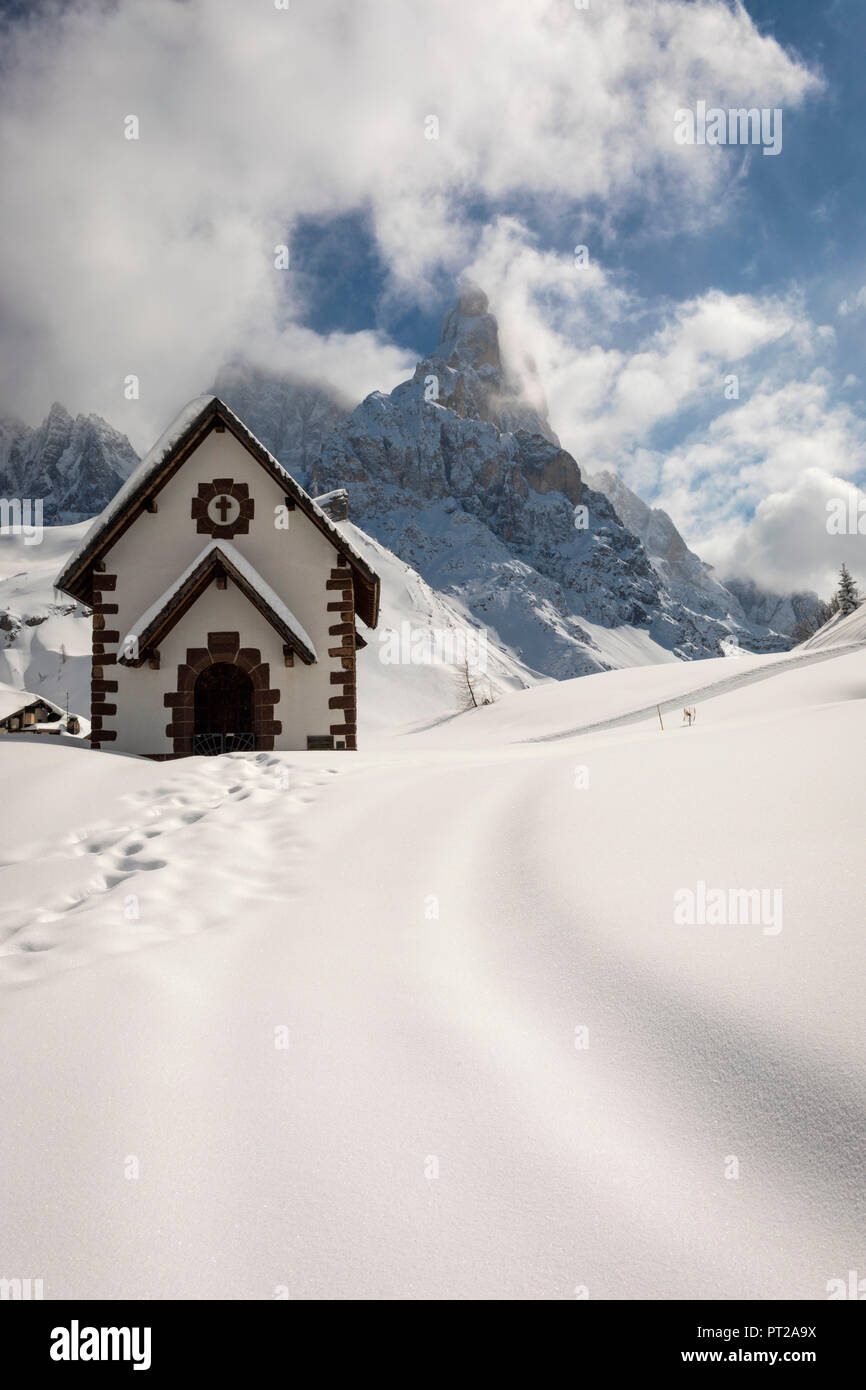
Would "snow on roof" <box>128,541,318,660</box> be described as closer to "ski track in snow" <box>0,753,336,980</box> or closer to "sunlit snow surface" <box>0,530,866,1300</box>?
"ski track in snow" <box>0,753,336,980</box>

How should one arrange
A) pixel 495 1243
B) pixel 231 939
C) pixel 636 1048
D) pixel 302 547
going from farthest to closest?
1. pixel 302 547
2. pixel 231 939
3. pixel 636 1048
4. pixel 495 1243

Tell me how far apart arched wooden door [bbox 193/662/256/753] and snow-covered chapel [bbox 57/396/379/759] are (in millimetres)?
23

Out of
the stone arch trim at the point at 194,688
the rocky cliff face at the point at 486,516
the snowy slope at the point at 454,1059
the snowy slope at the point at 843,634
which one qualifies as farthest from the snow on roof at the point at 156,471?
the rocky cliff face at the point at 486,516

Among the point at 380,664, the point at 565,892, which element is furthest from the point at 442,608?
the point at 565,892

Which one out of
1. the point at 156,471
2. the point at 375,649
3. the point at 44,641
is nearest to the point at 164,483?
the point at 156,471

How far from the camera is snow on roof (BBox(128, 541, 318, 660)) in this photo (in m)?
11.1

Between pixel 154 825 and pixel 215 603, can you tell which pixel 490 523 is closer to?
pixel 215 603

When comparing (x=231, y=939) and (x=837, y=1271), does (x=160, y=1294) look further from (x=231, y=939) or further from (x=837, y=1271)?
(x=231, y=939)

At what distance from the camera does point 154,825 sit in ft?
19.2

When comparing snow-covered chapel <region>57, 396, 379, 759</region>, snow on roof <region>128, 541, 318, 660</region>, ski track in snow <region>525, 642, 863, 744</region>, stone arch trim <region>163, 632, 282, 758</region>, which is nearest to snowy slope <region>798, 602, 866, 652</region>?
ski track in snow <region>525, 642, 863, 744</region>

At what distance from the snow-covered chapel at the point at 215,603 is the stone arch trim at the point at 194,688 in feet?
0.06

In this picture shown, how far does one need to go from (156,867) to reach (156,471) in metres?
8.94

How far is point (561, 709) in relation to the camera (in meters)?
23.5

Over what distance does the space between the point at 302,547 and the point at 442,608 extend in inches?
4019
